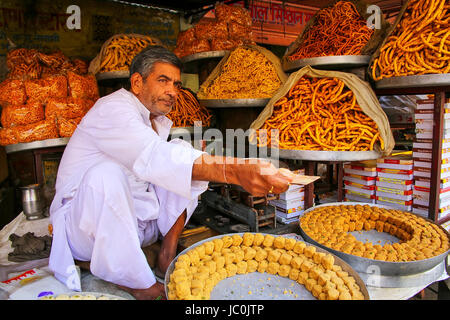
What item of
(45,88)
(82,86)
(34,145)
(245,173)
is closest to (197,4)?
(82,86)

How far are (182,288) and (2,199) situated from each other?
3146 millimetres

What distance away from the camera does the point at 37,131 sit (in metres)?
2.83

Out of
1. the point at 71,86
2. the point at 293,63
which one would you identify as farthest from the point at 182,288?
the point at 71,86

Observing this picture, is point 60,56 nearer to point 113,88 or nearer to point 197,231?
point 113,88

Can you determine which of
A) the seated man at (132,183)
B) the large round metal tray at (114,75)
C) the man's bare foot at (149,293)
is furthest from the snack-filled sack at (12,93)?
the man's bare foot at (149,293)

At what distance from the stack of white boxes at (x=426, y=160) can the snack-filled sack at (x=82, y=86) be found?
→ 2876mm

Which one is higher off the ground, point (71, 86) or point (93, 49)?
point (93, 49)

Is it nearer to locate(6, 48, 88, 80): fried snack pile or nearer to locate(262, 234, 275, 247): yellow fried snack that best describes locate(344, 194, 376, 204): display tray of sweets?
locate(262, 234, 275, 247): yellow fried snack

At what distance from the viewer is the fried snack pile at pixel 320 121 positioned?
212 cm

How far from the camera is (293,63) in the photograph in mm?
2654

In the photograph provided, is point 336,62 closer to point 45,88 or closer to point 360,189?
point 360,189

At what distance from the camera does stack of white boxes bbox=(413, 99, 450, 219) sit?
7.70 feet

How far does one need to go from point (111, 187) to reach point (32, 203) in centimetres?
162

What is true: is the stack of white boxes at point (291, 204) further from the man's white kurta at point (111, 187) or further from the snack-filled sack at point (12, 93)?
the snack-filled sack at point (12, 93)
